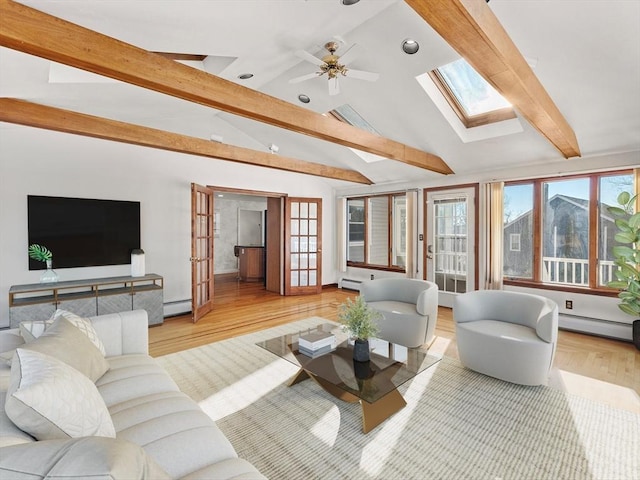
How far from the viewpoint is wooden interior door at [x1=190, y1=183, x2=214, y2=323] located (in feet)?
15.5

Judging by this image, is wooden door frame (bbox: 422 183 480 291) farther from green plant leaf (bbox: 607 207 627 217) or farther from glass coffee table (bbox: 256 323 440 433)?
glass coffee table (bbox: 256 323 440 433)

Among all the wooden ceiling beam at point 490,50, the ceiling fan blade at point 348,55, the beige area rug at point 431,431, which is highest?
the ceiling fan blade at point 348,55

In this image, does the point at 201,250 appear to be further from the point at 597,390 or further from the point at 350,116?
the point at 597,390

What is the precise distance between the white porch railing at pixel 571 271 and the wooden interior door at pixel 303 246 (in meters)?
4.06

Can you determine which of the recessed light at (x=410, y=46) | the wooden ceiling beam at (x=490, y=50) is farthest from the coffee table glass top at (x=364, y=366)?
the recessed light at (x=410, y=46)

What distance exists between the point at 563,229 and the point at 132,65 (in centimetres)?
534

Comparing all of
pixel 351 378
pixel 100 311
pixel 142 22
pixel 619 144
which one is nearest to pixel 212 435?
pixel 351 378

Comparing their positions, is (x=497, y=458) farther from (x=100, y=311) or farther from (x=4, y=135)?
(x=4, y=135)

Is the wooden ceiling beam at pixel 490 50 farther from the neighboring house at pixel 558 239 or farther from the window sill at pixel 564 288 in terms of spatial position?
the window sill at pixel 564 288

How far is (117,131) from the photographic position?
373cm

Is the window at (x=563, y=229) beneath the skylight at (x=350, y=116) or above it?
beneath

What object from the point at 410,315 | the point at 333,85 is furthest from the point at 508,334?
the point at 333,85

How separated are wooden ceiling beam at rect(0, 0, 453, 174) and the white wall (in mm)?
2729

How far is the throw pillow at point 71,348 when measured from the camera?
→ 5.23ft
